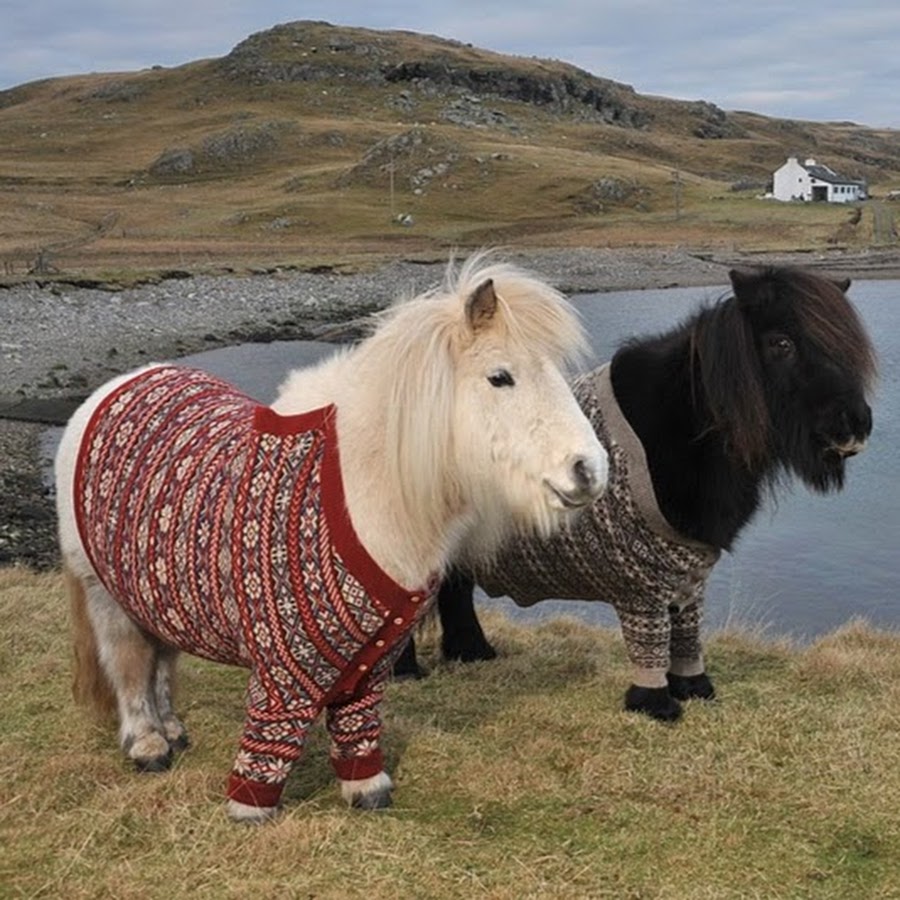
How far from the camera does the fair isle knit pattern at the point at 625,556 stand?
4.76 meters

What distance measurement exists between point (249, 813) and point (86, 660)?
122 cm

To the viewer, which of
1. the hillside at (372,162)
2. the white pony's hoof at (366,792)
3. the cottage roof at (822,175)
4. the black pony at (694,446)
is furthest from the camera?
the cottage roof at (822,175)

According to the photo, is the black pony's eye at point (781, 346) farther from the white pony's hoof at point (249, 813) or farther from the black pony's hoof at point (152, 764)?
the black pony's hoof at point (152, 764)

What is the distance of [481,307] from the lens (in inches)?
136

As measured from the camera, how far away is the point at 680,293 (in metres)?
42.6

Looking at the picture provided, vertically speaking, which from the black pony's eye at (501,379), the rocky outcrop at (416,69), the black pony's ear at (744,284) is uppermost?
the rocky outcrop at (416,69)

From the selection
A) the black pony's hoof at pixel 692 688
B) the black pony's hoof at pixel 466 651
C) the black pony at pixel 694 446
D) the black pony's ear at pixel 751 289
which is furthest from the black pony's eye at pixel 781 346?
the black pony's hoof at pixel 466 651

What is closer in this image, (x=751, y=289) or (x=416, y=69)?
(x=751, y=289)

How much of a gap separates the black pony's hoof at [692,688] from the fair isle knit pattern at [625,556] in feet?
0.82

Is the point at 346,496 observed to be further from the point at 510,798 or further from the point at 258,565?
the point at 510,798

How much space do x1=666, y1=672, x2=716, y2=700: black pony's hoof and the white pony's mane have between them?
2.28 meters

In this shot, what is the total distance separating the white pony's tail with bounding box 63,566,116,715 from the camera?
4.68m

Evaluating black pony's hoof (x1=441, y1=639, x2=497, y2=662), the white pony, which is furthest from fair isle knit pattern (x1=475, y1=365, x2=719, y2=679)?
the white pony

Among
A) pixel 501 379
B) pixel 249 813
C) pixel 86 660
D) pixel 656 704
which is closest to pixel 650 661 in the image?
pixel 656 704
